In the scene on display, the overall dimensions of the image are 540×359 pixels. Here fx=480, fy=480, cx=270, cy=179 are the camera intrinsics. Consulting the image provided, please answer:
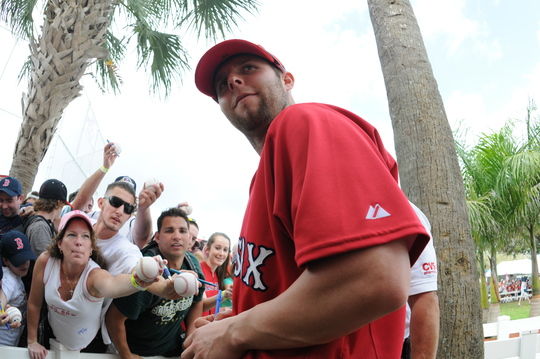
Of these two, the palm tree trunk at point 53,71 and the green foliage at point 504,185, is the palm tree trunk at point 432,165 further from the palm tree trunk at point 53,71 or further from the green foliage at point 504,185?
the green foliage at point 504,185

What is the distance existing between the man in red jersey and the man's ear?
40 cm

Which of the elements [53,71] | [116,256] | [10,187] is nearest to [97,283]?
[116,256]

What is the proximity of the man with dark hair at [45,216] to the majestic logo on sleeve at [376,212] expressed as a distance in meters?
3.43

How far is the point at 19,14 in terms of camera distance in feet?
27.9

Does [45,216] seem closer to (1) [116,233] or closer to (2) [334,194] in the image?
(1) [116,233]

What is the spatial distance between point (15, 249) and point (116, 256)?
68 centimetres

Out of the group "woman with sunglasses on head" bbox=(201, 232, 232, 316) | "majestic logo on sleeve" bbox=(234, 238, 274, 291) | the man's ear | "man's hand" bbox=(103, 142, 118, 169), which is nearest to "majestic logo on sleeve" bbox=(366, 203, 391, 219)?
"majestic logo on sleeve" bbox=(234, 238, 274, 291)

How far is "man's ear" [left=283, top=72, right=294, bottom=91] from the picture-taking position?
141 centimetres

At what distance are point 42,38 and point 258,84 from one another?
22.2ft

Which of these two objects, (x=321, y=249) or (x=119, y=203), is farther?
(x=119, y=203)

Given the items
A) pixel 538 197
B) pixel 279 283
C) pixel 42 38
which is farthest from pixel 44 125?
pixel 538 197

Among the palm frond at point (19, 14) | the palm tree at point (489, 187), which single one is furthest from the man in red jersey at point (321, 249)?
the palm tree at point (489, 187)

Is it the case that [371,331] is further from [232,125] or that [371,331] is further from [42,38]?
[42,38]

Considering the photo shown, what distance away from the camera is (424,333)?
2217mm
